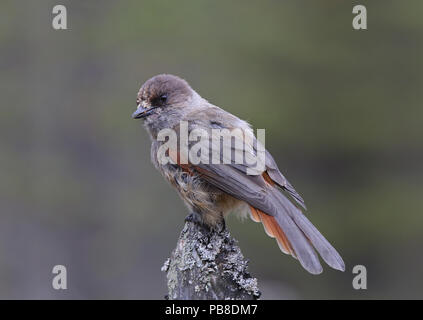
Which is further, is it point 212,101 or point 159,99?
point 212,101

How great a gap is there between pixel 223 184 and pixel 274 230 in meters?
0.50

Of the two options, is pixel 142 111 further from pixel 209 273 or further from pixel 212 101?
pixel 212 101

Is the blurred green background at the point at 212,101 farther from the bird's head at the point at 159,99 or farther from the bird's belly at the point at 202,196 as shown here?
the bird's belly at the point at 202,196

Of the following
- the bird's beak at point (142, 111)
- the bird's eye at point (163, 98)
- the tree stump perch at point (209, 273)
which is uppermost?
the bird's eye at point (163, 98)

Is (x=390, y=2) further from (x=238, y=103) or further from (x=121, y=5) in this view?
(x=121, y=5)

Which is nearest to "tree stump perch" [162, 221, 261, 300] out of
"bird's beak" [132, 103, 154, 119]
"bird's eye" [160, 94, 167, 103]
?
"bird's beak" [132, 103, 154, 119]

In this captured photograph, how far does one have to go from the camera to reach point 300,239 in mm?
4281

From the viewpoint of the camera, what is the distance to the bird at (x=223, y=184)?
14.2ft

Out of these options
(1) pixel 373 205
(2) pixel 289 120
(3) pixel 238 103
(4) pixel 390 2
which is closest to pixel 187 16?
(3) pixel 238 103

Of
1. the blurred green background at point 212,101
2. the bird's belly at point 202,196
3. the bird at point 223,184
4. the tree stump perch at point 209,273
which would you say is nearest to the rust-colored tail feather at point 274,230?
the bird at point 223,184

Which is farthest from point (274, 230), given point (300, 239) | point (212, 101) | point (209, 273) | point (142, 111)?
point (212, 101)

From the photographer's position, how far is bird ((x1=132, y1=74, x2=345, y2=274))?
432 cm

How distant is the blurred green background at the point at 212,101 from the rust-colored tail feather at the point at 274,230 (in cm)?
478

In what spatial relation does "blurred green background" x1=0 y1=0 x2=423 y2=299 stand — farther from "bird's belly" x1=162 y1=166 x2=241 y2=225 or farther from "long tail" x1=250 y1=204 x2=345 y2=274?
"long tail" x1=250 y1=204 x2=345 y2=274
